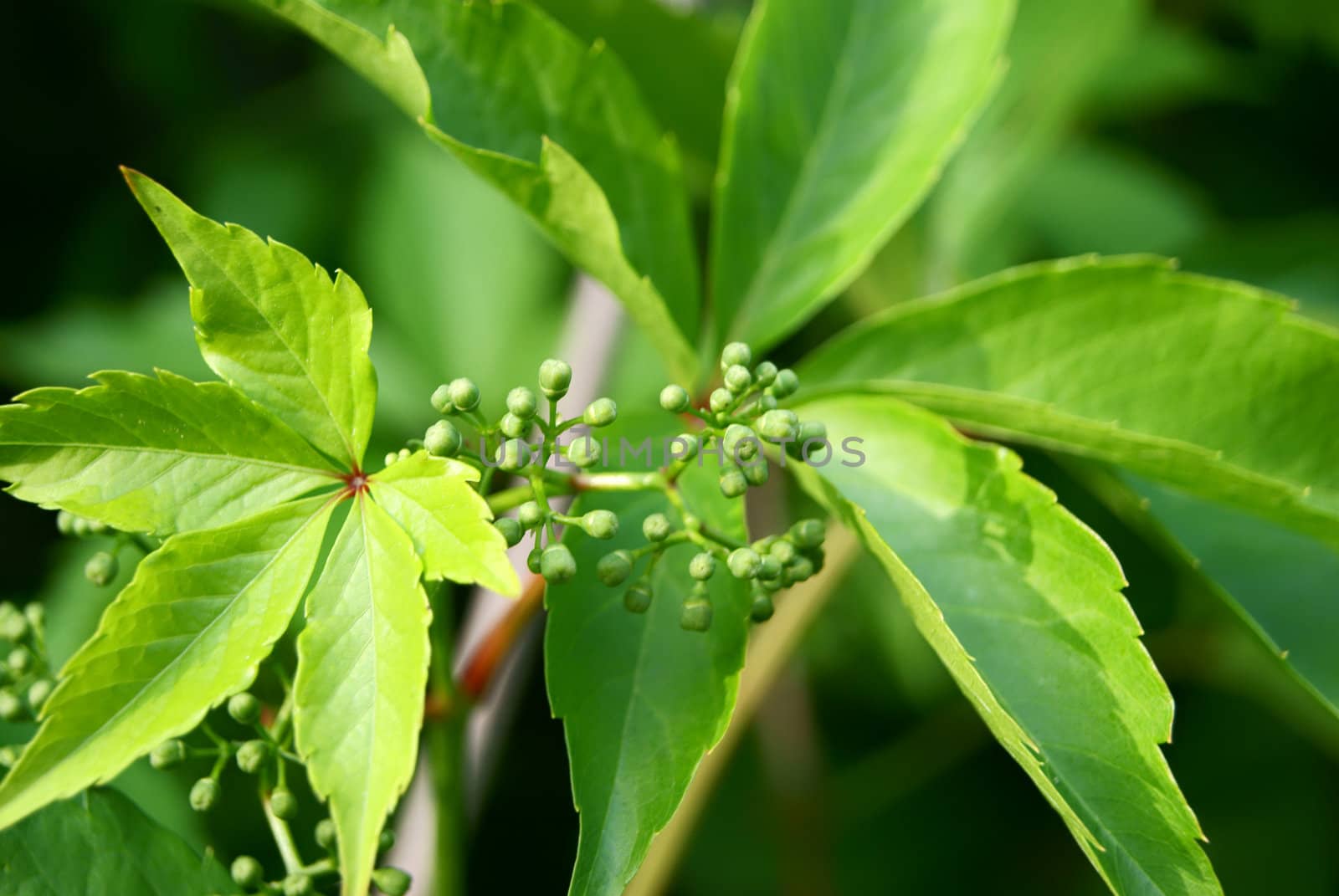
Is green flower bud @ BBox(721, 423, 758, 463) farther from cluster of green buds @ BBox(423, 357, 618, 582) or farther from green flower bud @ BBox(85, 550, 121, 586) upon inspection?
green flower bud @ BBox(85, 550, 121, 586)

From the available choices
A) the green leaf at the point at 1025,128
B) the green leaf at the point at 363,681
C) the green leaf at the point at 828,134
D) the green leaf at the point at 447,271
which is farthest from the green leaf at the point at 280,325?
the green leaf at the point at 447,271

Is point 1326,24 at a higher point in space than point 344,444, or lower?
higher

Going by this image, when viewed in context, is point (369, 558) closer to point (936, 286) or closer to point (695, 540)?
Answer: point (695, 540)

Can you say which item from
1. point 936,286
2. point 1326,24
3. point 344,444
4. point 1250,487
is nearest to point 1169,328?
point 1250,487

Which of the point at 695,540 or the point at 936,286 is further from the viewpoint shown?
the point at 936,286

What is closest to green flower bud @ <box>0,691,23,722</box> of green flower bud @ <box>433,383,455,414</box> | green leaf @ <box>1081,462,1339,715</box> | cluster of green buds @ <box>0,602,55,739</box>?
cluster of green buds @ <box>0,602,55,739</box>

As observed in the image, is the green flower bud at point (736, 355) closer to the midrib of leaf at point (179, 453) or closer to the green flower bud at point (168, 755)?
the midrib of leaf at point (179, 453)

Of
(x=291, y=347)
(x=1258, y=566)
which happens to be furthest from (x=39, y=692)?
(x=1258, y=566)
